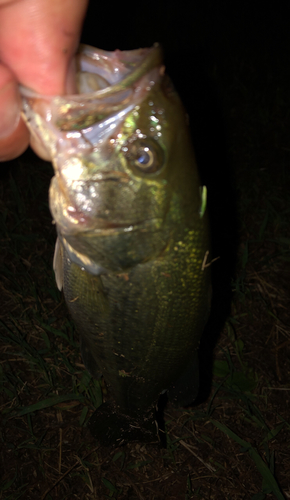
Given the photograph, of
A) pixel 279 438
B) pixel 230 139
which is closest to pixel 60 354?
pixel 279 438

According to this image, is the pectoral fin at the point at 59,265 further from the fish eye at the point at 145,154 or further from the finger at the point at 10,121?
the fish eye at the point at 145,154

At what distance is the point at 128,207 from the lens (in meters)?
1.60

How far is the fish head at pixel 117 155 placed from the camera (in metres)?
1.47

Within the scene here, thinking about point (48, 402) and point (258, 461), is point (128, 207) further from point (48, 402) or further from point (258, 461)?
point (258, 461)

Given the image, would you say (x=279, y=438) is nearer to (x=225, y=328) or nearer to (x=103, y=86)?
(x=225, y=328)

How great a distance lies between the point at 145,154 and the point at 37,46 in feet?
1.77

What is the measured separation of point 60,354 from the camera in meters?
3.26

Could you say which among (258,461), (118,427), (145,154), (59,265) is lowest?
(258,461)

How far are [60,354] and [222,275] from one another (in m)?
1.64

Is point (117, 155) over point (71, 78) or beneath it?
beneath

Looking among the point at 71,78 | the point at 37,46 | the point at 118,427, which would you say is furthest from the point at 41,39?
the point at 118,427

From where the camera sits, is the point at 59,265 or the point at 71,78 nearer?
the point at 71,78

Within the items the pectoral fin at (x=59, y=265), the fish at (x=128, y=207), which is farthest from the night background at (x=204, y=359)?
the pectoral fin at (x=59, y=265)

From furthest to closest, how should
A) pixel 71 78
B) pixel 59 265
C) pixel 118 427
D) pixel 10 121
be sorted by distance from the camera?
pixel 118 427
pixel 59 265
pixel 10 121
pixel 71 78
